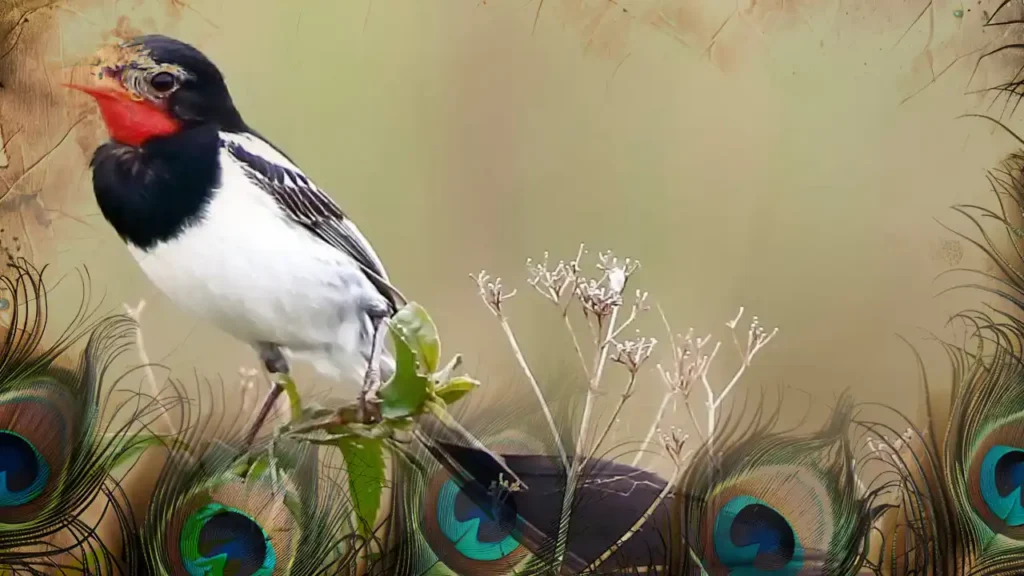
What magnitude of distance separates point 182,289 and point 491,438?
44 centimetres

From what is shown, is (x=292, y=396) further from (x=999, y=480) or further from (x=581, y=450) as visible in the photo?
(x=999, y=480)

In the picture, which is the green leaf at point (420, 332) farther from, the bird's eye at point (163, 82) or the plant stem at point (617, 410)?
the bird's eye at point (163, 82)

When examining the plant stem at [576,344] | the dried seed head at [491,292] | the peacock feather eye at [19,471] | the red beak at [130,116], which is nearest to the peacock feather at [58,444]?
the peacock feather eye at [19,471]

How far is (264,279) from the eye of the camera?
0.85 metres

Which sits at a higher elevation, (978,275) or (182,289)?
(978,275)

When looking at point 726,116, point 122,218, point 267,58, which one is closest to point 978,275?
point 726,116

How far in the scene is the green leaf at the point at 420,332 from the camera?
2.89ft

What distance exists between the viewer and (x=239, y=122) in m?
0.88

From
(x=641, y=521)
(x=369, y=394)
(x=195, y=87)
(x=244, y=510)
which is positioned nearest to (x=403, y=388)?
(x=369, y=394)

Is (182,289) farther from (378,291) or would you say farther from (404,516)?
(404,516)

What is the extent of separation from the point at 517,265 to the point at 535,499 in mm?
314

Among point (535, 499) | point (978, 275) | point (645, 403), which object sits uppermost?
point (978, 275)

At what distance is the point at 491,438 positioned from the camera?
89 cm

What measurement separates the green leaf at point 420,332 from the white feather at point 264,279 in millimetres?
44
